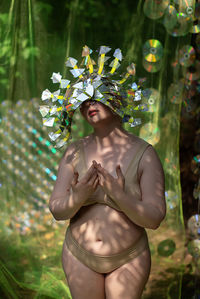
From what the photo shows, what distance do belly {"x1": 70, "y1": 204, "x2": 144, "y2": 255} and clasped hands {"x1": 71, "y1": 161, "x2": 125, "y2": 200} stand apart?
10cm

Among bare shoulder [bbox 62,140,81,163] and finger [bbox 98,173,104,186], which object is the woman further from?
bare shoulder [bbox 62,140,81,163]

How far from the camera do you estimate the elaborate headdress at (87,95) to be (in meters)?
2.01

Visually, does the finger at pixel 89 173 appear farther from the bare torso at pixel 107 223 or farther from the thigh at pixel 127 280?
the thigh at pixel 127 280

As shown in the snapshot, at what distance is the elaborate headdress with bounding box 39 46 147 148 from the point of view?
2010 millimetres

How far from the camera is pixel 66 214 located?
199 cm

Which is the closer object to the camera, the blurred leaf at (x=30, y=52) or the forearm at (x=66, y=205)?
the forearm at (x=66, y=205)

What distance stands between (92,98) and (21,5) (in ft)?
4.31

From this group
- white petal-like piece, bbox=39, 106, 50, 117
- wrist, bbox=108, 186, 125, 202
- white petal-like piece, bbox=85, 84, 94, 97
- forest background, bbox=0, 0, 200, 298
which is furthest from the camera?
forest background, bbox=0, 0, 200, 298

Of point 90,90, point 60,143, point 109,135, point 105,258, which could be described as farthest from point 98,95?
point 105,258

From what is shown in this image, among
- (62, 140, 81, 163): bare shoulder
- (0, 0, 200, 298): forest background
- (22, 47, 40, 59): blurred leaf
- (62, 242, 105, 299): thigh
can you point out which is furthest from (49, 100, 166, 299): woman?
(22, 47, 40, 59): blurred leaf

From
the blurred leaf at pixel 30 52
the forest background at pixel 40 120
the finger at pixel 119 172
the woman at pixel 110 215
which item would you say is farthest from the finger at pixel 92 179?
the blurred leaf at pixel 30 52

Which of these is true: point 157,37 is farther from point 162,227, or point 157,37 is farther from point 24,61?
point 162,227

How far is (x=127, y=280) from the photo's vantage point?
6.37ft

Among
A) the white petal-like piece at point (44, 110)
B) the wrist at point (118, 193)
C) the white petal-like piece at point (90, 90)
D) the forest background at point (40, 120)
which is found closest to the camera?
the wrist at point (118, 193)
